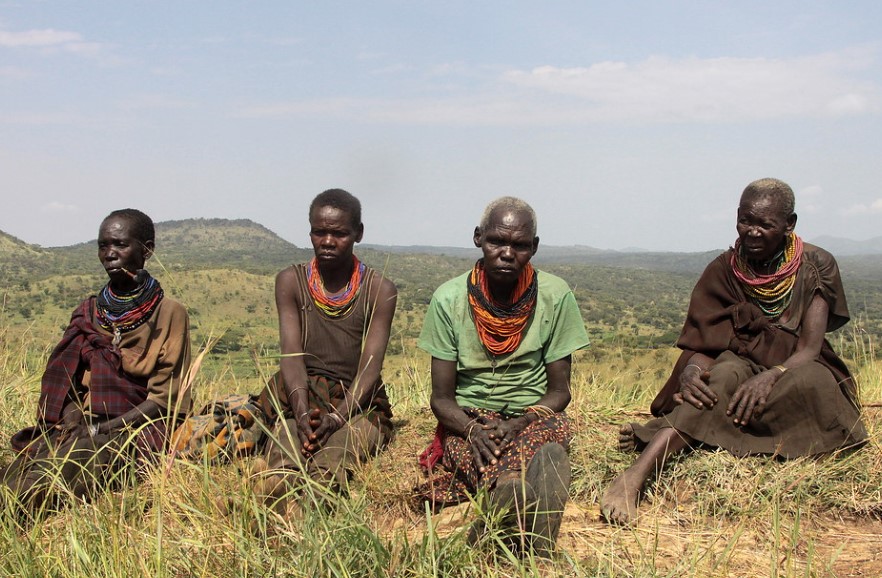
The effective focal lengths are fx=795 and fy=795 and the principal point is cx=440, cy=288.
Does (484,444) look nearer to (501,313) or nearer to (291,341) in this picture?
(501,313)

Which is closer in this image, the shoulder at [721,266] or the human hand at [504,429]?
the human hand at [504,429]

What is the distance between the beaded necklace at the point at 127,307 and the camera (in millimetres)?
4168

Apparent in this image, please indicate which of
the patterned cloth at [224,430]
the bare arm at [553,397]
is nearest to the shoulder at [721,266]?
the bare arm at [553,397]

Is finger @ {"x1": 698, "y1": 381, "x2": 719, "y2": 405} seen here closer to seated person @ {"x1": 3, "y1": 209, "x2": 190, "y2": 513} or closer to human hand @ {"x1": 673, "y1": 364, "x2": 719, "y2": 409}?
human hand @ {"x1": 673, "y1": 364, "x2": 719, "y2": 409}

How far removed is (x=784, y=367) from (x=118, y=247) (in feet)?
11.1

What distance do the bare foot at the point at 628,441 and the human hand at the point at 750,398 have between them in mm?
538

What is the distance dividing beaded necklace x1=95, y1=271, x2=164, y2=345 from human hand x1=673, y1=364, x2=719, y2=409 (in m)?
2.73

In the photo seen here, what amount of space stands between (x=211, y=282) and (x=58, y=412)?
96.5 feet

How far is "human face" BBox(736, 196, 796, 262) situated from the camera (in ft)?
12.8

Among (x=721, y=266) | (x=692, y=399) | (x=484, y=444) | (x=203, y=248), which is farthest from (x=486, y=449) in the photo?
(x=203, y=248)

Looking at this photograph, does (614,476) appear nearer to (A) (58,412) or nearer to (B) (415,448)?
(B) (415,448)

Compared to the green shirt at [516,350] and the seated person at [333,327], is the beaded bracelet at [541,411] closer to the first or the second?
the green shirt at [516,350]

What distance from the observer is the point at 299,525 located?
8.93 feet

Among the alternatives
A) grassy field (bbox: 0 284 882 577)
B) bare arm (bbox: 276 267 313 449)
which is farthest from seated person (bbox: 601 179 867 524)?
bare arm (bbox: 276 267 313 449)
